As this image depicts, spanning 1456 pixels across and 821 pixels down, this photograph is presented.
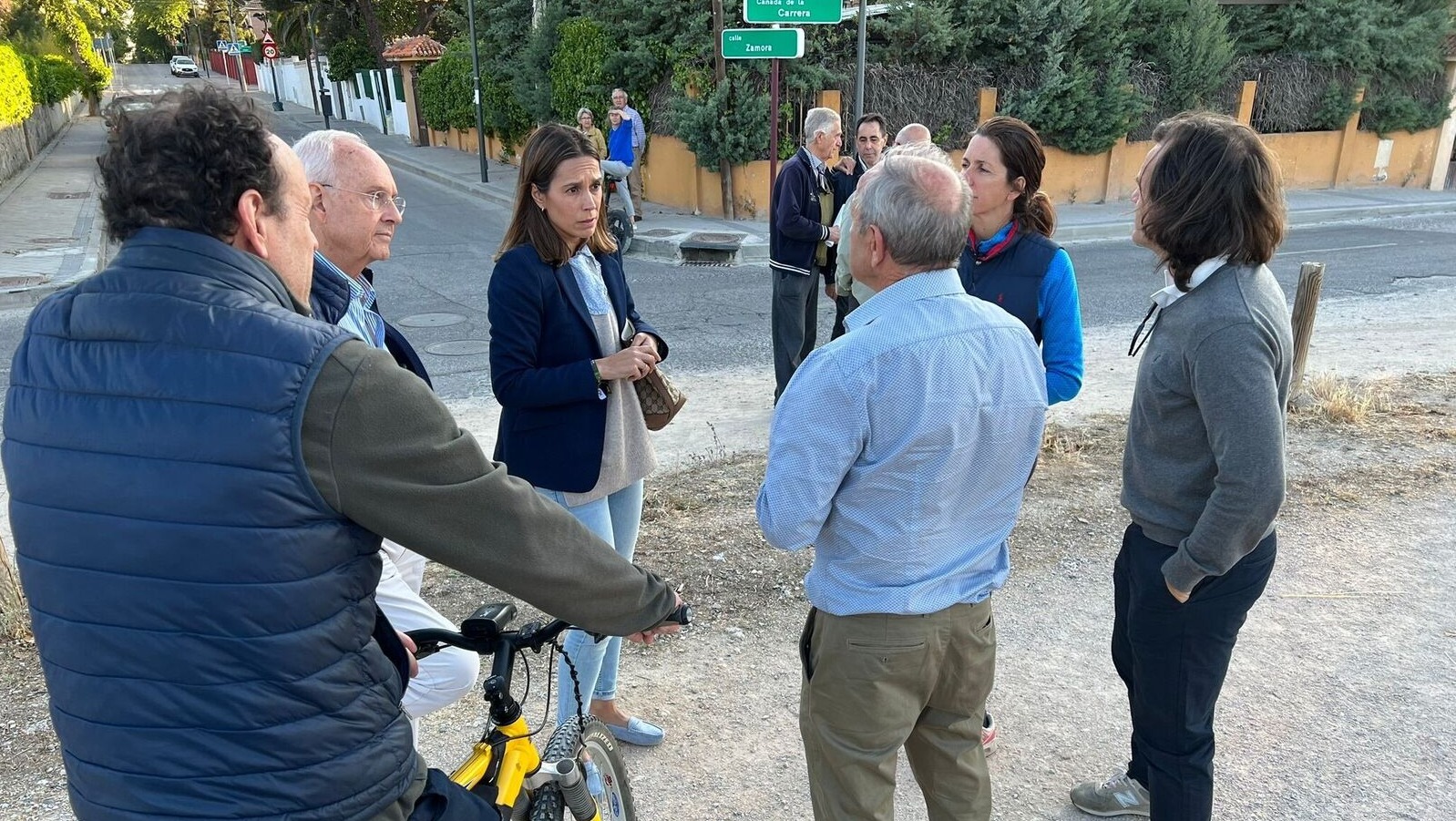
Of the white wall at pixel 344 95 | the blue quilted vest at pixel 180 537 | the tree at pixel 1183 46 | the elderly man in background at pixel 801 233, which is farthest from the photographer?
the white wall at pixel 344 95

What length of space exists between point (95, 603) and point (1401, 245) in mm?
16389

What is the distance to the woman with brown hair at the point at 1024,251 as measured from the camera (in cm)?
332

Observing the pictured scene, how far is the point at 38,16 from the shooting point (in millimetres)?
34969

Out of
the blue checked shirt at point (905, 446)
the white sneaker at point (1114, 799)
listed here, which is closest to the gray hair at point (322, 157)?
the blue checked shirt at point (905, 446)

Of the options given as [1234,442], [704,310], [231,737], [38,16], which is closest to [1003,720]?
[1234,442]

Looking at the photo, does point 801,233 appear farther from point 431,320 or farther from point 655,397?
point 431,320

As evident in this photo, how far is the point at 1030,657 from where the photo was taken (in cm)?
375

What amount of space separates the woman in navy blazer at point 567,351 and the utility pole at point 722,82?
11.7 metres

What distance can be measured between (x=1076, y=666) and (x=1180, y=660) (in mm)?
1345

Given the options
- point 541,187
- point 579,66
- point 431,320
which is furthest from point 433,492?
point 579,66

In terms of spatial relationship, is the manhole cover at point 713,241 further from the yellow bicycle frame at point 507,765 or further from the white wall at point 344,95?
the white wall at point 344,95

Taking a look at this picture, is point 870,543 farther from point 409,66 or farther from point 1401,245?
point 409,66

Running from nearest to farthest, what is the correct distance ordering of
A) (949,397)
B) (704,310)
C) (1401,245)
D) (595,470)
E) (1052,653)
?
(949,397), (595,470), (1052,653), (704,310), (1401,245)

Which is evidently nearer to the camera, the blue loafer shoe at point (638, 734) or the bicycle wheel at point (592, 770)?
the bicycle wheel at point (592, 770)
